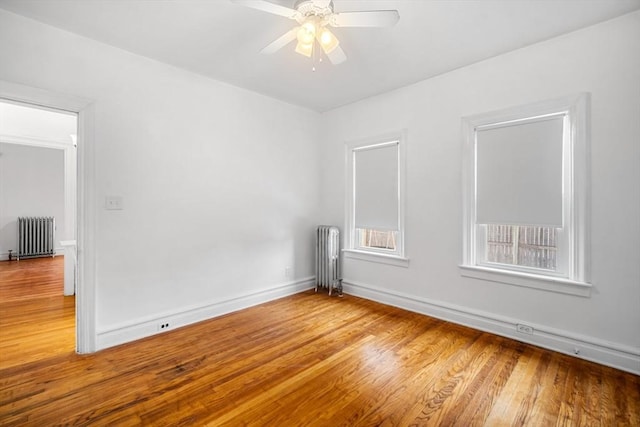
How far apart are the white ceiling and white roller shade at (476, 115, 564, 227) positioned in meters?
0.78

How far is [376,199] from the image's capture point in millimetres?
3826

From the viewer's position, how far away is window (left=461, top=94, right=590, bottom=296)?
2379 mm

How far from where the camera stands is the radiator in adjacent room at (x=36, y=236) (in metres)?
6.45

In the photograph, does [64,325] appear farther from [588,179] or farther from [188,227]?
[588,179]

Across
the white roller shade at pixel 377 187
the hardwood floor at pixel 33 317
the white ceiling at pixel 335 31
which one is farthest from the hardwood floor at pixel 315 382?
the white ceiling at pixel 335 31

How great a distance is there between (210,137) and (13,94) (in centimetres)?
152

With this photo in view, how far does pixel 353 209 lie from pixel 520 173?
6.73 feet

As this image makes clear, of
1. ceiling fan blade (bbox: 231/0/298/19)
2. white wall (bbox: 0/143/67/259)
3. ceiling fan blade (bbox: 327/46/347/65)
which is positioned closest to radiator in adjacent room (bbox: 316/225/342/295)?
ceiling fan blade (bbox: 327/46/347/65)

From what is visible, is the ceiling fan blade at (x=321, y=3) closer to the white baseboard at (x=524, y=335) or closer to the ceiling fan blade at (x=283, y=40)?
the ceiling fan blade at (x=283, y=40)

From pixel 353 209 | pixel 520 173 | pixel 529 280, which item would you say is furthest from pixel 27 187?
pixel 529 280

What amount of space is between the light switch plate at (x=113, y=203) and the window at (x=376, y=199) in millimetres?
2722

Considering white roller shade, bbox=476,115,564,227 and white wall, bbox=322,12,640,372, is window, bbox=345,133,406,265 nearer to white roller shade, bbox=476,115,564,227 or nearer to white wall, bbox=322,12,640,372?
white wall, bbox=322,12,640,372

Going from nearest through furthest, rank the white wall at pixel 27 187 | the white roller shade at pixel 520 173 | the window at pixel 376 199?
the white roller shade at pixel 520 173 → the window at pixel 376 199 → the white wall at pixel 27 187

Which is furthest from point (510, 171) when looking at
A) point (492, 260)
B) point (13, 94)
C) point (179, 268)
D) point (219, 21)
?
point (13, 94)
